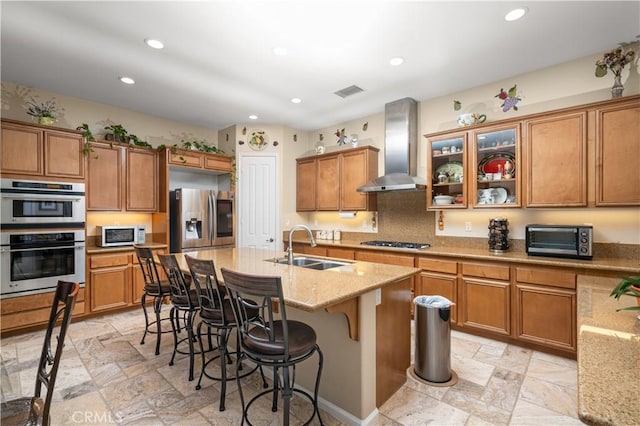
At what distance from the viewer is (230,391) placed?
234 cm

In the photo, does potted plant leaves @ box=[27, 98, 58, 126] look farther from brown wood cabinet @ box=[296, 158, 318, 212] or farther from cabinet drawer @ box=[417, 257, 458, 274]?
cabinet drawer @ box=[417, 257, 458, 274]

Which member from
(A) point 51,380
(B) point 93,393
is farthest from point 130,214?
(A) point 51,380

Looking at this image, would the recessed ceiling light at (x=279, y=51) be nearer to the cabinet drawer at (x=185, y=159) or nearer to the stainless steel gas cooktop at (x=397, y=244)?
the cabinet drawer at (x=185, y=159)

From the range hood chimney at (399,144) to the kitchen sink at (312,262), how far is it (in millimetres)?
1560

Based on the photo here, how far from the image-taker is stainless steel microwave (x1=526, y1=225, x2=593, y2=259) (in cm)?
282

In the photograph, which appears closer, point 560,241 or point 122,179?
point 560,241

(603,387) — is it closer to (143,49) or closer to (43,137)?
(143,49)

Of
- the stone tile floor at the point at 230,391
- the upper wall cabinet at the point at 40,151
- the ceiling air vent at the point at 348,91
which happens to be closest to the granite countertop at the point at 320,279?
the stone tile floor at the point at 230,391

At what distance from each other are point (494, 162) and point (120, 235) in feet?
16.2

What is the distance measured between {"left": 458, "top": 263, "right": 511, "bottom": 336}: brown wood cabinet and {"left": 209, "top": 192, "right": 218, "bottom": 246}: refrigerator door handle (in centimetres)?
362

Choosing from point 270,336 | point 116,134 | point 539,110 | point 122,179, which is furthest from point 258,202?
point 539,110

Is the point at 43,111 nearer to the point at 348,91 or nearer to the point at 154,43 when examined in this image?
the point at 154,43

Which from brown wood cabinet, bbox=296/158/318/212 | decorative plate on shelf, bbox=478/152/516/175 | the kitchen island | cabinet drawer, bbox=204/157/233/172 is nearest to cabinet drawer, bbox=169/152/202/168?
cabinet drawer, bbox=204/157/233/172

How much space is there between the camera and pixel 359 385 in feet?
6.34
